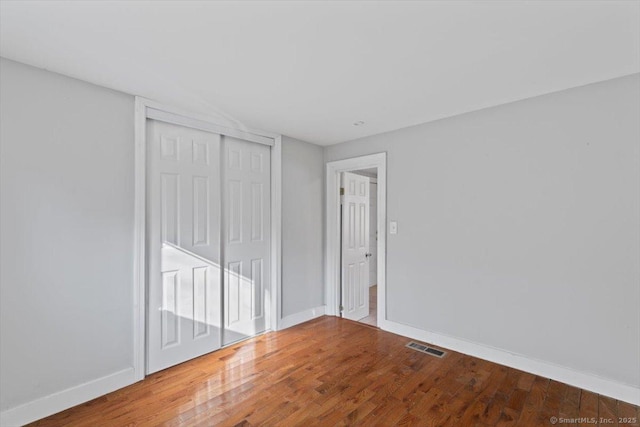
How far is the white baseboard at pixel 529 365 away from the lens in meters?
2.15

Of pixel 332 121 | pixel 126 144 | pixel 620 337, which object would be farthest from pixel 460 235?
pixel 126 144

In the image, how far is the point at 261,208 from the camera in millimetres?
3475

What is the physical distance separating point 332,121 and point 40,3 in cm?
225

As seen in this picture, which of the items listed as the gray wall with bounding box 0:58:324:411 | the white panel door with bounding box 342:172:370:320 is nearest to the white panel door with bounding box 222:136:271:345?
the gray wall with bounding box 0:58:324:411

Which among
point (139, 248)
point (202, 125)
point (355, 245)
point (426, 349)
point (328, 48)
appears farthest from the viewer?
point (355, 245)

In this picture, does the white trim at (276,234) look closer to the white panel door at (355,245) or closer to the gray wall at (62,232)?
the white panel door at (355,245)

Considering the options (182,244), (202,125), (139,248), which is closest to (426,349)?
(182,244)

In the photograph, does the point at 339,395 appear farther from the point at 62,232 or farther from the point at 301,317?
the point at 62,232

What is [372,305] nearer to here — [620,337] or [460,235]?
[460,235]

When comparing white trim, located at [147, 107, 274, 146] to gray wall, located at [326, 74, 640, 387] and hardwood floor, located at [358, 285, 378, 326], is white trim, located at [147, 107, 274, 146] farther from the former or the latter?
hardwood floor, located at [358, 285, 378, 326]

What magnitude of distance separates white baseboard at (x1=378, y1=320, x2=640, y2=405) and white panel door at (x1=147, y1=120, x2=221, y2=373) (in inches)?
82.0

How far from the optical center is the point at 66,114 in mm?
2129

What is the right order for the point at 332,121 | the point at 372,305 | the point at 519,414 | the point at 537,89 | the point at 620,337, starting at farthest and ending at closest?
the point at 372,305
the point at 332,121
the point at 537,89
the point at 620,337
the point at 519,414

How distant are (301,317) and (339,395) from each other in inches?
63.9
